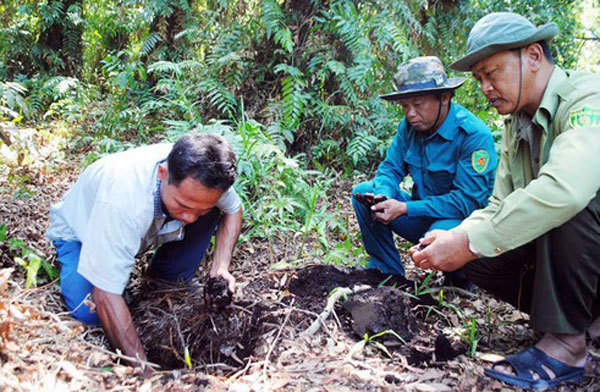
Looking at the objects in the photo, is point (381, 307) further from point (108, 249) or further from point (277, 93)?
point (277, 93)

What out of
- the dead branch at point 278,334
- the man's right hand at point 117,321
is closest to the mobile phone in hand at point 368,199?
the dead branch at point 278,334

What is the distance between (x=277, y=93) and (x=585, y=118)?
169 inches

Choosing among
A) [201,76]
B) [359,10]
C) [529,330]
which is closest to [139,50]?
[201,76]

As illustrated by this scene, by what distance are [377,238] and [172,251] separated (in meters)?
1.49

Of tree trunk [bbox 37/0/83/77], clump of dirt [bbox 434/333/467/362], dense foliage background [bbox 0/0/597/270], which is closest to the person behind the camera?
clump of dirt [bbox 434/333/467/362]

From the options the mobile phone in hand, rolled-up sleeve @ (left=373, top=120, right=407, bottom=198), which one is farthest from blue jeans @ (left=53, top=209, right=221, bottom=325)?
rolled-up sleeve @ (left=373, top=120, right=407, bottom=198)

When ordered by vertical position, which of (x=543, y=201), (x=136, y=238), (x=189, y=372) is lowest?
(x=189, y=372)

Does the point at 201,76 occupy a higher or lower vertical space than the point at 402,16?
lower

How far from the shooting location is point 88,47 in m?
9.62

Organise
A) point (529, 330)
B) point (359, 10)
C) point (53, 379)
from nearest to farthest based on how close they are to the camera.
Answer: point (53, 379), point (529, 330), point (359, 10)

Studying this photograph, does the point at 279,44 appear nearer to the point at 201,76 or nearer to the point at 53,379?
the point at 201,76

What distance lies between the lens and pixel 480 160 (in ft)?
10.6

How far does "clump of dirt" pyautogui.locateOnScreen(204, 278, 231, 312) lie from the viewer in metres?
2.79

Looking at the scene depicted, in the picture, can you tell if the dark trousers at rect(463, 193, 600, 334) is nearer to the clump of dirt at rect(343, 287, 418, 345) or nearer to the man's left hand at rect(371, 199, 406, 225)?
the clump of dirt at rect(343, 287, 418, 345)
